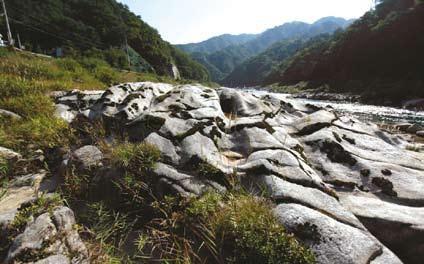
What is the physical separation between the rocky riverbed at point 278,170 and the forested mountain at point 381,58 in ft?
121

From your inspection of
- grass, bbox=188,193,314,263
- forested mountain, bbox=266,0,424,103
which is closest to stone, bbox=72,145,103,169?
grass, bbox=188,193,314,263

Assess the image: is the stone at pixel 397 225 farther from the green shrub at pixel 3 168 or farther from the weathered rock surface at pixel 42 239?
the green shrub at pixel 3 168

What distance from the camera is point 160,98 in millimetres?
7328

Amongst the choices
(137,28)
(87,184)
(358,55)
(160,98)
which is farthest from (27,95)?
(137,28)

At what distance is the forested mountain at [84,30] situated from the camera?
235 ft

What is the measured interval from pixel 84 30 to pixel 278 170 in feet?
309

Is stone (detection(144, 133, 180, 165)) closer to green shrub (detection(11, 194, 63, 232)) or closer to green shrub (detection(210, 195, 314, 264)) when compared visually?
green shrub (detection(210, 195, 314, 264))

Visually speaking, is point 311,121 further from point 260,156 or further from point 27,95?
point 27,95

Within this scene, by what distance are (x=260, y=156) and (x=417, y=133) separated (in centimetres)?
1222

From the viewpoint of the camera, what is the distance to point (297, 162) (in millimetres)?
4613

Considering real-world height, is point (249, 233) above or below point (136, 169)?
below

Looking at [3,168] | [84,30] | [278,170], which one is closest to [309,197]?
[278,170]

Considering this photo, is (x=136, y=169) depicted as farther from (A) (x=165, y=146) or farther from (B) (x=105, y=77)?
(B) (x=105, y=77)

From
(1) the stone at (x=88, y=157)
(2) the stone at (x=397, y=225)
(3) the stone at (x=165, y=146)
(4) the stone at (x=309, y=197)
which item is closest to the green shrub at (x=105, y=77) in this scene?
(1) the stone at (x=88, y=157)
